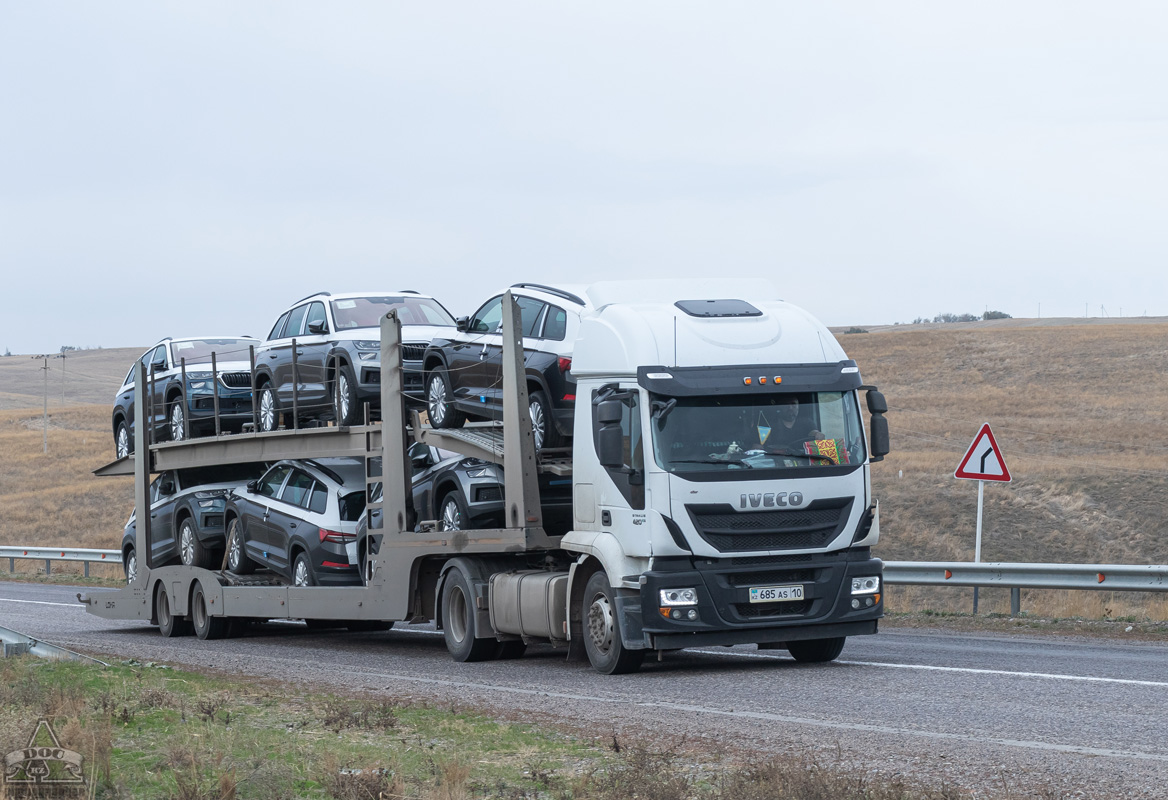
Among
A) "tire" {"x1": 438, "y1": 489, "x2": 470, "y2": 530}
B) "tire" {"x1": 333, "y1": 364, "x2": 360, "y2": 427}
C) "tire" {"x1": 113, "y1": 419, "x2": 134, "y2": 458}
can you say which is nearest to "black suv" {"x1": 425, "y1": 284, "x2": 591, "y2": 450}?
"tire" {"x1": 438, "y1": 489, "x2": 470, "y2": 530}

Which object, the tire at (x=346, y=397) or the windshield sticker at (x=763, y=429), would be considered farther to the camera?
the tire at (x=346, y=397)

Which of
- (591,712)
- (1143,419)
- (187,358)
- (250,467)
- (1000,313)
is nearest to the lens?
(591,712)

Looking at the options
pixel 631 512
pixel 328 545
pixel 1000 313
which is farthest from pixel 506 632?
pixel 1000 313

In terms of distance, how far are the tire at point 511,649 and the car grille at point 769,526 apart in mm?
2936

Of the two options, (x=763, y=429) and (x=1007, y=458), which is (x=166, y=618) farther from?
(x=1007, y=458)

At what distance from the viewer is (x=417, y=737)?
7934 millimetres

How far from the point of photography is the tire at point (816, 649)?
38.2 feet

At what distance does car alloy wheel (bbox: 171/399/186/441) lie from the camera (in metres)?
17.9

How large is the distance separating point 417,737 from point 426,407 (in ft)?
20.7

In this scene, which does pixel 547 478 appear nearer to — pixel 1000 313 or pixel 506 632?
pixel 506 632

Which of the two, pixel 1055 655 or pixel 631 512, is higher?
pixel 631 512

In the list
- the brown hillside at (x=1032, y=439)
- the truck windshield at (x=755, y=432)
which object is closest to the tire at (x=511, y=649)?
the truck windshield at (x=755, y=432)

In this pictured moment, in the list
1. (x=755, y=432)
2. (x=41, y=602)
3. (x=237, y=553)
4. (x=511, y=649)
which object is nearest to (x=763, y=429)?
(x=755, y=432)

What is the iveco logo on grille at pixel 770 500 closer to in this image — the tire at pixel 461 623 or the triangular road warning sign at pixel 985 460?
the tire at pixel 461 623
